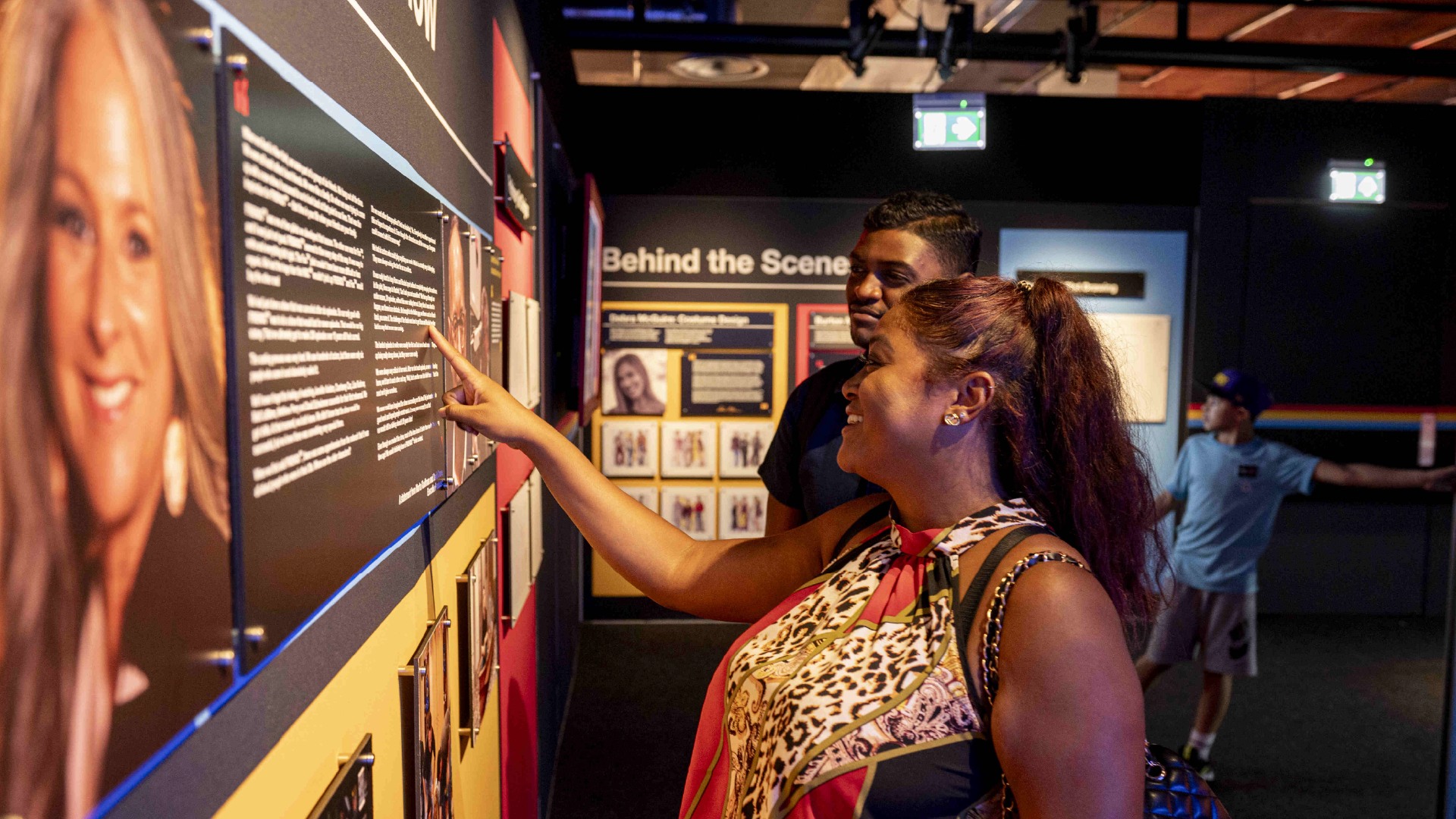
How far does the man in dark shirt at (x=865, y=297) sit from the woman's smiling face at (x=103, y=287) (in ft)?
5.32

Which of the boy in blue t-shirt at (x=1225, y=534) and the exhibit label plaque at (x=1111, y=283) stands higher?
the exhibit label plaque at (x=1111, y=283)

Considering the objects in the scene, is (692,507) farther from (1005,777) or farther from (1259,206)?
(1005,777)

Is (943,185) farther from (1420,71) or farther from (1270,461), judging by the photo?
(1420,71)

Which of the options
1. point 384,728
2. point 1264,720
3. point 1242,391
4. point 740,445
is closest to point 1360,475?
point 1242,391

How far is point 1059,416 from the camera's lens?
4.45ft

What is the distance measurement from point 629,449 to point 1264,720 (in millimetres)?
4106

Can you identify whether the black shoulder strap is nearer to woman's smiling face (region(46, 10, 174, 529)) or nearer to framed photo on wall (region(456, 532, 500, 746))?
framed photo on wall (region(456, 532, 500, 746))

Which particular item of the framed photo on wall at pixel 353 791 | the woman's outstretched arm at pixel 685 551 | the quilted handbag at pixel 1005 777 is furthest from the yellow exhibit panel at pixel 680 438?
the framed photo on wall at pixel 353 791

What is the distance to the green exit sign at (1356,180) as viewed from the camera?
654 centimetres

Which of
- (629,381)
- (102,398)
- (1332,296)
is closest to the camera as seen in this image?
(102,398)

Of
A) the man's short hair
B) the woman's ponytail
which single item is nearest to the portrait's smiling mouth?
the woman's ponytail

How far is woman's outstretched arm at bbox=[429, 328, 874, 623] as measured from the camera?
169cm

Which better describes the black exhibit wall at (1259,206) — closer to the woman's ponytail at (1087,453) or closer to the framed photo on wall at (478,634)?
the framed photo on wall at (478,634)

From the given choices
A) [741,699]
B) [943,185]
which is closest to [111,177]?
[741,699]
